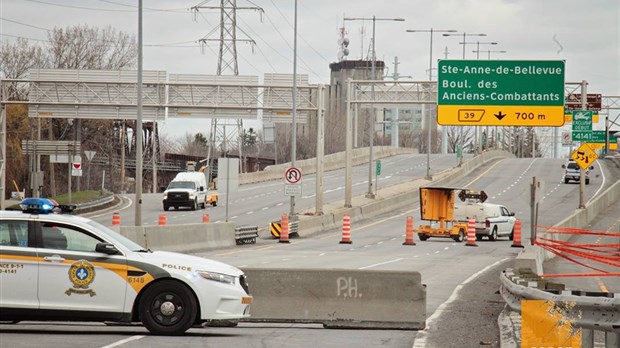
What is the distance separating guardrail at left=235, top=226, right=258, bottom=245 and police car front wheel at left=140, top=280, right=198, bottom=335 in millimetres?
31200

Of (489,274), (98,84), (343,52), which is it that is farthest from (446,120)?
(343,52)

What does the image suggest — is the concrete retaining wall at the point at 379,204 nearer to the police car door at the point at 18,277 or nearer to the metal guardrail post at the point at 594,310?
the police car door at the point at 18,277

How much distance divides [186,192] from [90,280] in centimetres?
5446

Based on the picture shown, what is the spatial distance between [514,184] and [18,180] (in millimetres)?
37699

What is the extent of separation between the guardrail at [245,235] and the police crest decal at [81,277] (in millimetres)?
31310

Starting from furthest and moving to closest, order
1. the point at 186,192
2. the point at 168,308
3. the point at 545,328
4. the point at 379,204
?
the point at 379,204 < the point at 186,192 < the point at 168,308 < the point at 545,328

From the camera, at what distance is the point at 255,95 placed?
191 feet

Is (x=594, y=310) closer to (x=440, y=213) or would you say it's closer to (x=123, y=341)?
(x=123, y=341)

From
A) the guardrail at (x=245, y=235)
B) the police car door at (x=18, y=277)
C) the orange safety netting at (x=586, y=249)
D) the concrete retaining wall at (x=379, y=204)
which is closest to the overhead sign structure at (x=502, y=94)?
the orange safety netting at (x=586, y=249)

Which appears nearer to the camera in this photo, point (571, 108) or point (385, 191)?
point (571, 108)

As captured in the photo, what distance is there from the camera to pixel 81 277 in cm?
1416

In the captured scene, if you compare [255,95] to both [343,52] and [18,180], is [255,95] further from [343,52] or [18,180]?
[343,52]

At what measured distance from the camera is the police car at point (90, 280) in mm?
14117

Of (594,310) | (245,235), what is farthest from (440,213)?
(594,310)
